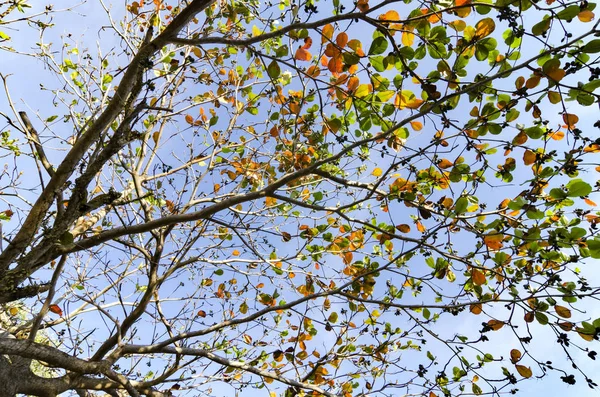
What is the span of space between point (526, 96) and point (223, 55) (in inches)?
130

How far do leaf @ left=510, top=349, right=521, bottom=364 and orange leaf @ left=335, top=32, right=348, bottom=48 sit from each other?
100 inches

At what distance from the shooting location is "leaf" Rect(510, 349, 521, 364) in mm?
2834

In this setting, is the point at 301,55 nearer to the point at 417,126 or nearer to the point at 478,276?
the point at 417,126

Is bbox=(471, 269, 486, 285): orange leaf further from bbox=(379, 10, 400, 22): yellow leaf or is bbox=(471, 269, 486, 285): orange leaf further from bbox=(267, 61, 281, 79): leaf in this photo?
bbox=(267, 61, 281, 79): leaf

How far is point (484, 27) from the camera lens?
2.44 metres

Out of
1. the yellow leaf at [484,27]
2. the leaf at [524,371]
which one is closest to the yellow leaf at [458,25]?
the yellow leaf at [484,27]

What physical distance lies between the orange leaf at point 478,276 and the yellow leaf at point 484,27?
1.68m

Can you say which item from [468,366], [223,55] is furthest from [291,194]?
[468,366]

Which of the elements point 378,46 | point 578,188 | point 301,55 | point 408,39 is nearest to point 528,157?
point 578,188

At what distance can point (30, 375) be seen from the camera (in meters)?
2.99

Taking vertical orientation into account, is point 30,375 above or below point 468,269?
below

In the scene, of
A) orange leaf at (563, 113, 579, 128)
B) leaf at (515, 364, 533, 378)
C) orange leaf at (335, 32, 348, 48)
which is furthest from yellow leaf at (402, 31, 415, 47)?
leaf at (515, 364, 533, 378)

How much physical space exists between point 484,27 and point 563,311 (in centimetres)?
193

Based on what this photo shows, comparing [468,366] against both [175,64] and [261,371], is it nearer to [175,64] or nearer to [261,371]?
[261,371]
